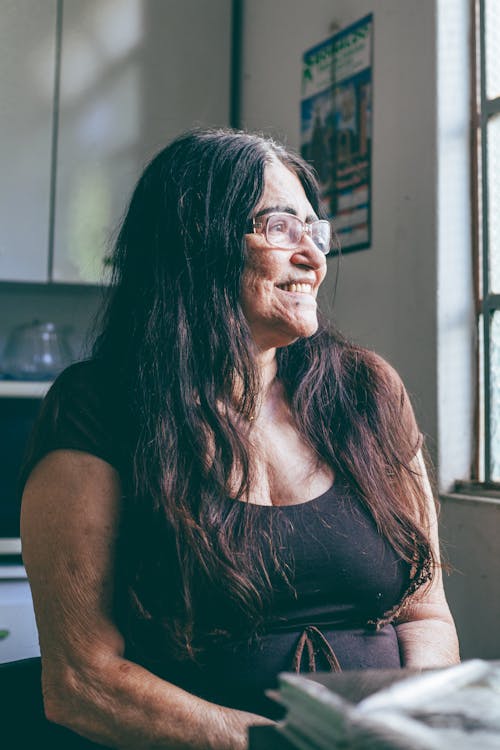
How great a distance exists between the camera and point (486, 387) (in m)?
1.74

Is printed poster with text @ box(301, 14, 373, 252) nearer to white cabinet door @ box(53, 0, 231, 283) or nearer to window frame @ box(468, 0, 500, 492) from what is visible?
window frame @ box(468, 0, 500, 492)

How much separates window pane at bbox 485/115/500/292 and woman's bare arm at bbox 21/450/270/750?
1029mm

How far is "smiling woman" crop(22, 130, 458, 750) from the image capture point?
3.32 ft

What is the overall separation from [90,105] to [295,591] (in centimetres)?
198

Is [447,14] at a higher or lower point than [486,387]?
higher

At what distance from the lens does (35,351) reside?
8.99 feet

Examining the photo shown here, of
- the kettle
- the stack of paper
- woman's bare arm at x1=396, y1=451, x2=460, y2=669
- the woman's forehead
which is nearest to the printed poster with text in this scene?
the woman's forehead

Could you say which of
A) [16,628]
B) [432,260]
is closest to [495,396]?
[432,260]

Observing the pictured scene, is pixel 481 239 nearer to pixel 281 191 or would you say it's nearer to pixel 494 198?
pixel 494 198

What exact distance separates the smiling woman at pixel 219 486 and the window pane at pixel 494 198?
52 cm

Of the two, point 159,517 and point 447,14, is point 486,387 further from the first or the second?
point 159,517

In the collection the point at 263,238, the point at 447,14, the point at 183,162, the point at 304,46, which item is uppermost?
the point at 304,46

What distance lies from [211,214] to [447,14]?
35.8 inches

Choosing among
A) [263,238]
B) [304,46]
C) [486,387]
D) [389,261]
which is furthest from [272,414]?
[304,46]
